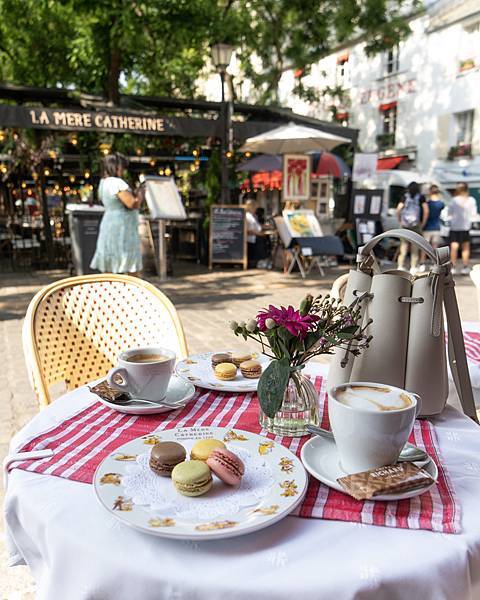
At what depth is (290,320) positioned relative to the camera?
3.61 ft

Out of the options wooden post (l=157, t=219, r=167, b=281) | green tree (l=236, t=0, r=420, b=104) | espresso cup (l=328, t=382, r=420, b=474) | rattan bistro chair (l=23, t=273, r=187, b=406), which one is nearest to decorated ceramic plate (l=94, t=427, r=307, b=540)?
espresso cup (l=328, t=382, r=420, b=474)

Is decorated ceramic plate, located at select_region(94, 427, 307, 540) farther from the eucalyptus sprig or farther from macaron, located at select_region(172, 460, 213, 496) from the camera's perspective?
the eucalyptus sprig

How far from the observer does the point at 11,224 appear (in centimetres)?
1201

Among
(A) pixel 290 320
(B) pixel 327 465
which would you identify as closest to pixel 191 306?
(A) pixel 290 320

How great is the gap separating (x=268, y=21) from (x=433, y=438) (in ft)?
48.7

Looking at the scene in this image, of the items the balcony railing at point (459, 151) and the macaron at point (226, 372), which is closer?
the macaron at point (226, 372)

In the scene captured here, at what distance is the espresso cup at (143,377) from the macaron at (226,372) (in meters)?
0.20

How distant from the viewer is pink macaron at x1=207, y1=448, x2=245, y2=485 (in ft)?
2.98

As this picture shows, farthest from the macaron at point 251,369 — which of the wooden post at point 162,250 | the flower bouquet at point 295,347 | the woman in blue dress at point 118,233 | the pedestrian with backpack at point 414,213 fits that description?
the pedestrian with backpack at point 414,213

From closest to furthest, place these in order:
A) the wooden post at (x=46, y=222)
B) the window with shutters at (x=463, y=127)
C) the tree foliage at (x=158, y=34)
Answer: the tree foliage at (x=158, y=34), the wooden post at (x=46, y=222), the window with shutters at (x=463, y=127)

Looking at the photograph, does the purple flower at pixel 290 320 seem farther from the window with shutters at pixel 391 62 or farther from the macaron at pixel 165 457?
the window with shutters at pixel 391 62

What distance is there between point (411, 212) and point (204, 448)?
9.73 meters

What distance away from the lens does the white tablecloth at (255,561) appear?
717mm

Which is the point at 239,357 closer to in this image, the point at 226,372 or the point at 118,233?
the point at 226,372
